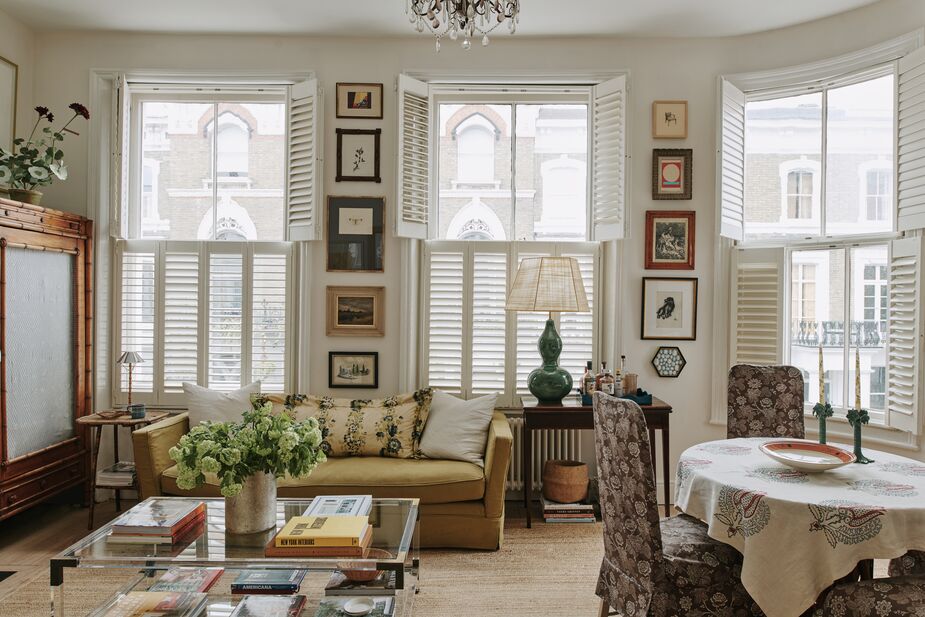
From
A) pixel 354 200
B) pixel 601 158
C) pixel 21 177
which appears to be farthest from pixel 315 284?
pixel 601 158

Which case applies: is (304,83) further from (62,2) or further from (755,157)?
(755,157)

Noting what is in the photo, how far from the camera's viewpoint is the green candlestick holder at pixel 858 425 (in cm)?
223

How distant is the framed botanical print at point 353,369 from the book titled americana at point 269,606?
1.95m

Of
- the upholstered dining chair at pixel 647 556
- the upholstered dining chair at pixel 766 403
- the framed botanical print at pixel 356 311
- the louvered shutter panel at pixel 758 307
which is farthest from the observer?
the framed botanical print at pixel 356 311

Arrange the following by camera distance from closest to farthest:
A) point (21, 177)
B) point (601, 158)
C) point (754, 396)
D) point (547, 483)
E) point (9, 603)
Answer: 1. point (9, 603)
2. point (754, 396)
3. point (21, 177)
4. point (547, 483)
5. point (601, 158)

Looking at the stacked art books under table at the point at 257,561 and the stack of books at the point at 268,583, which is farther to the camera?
the stack of books at the point at 268,583

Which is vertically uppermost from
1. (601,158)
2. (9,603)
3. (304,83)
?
(304,83)

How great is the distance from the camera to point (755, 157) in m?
4.06

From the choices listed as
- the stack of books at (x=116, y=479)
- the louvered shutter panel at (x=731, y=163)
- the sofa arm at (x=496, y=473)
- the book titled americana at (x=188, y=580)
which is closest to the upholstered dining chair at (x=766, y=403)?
the sofa arm at (x=496, y=473)

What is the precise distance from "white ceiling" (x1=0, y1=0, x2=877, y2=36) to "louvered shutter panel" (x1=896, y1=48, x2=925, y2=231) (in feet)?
1.68

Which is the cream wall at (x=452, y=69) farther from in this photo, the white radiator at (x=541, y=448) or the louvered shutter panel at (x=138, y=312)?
the white radiator at (x=541, y=448)

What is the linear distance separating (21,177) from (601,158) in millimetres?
3520

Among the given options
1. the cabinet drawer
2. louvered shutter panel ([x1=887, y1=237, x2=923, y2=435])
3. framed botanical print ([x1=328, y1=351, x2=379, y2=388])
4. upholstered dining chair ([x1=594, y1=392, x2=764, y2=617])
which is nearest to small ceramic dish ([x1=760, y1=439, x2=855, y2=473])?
upholstered dining chair ([x1=594, y1=392, x2=764, y2=617])

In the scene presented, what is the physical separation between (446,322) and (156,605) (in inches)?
93.7
